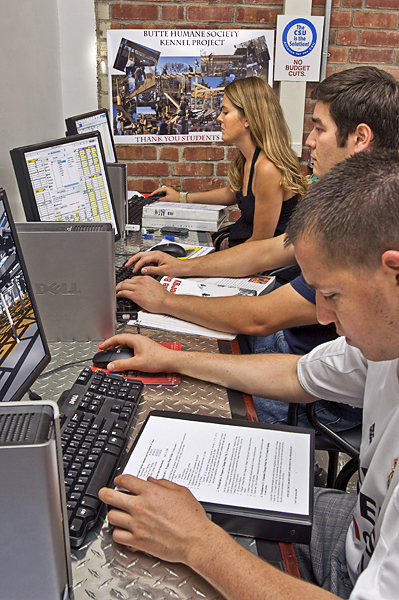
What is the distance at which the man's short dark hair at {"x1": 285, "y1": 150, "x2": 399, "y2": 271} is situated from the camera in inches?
26.0

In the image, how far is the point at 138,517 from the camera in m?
0.72

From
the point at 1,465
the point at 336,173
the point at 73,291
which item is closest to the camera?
the point at 1,465

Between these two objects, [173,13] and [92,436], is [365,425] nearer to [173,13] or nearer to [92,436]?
[92,436]

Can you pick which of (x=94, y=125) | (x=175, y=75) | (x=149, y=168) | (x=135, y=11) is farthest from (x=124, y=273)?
(x=135, y=11)

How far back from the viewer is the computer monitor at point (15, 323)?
2.87 feet

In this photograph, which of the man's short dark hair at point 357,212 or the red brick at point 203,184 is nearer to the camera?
the man's short dark hair at point 357,212

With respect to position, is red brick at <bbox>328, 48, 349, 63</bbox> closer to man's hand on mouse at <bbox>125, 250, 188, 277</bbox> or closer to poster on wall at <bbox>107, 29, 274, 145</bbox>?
poster on wall at <bbox>107, 29, 274, 145</bbox>

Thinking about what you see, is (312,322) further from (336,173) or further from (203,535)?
(203,535)

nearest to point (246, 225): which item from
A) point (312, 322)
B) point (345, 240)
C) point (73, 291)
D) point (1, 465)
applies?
point (312, 322)

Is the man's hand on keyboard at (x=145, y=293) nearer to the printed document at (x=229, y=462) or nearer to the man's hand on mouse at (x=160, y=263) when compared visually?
the man's hand on mouse at (x=160, y=263)

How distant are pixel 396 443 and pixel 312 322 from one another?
747mm

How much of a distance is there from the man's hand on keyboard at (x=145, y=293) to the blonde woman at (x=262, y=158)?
1.00m

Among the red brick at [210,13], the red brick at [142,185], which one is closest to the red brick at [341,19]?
the red brick at [210,13]

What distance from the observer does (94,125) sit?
2236 millimetres
